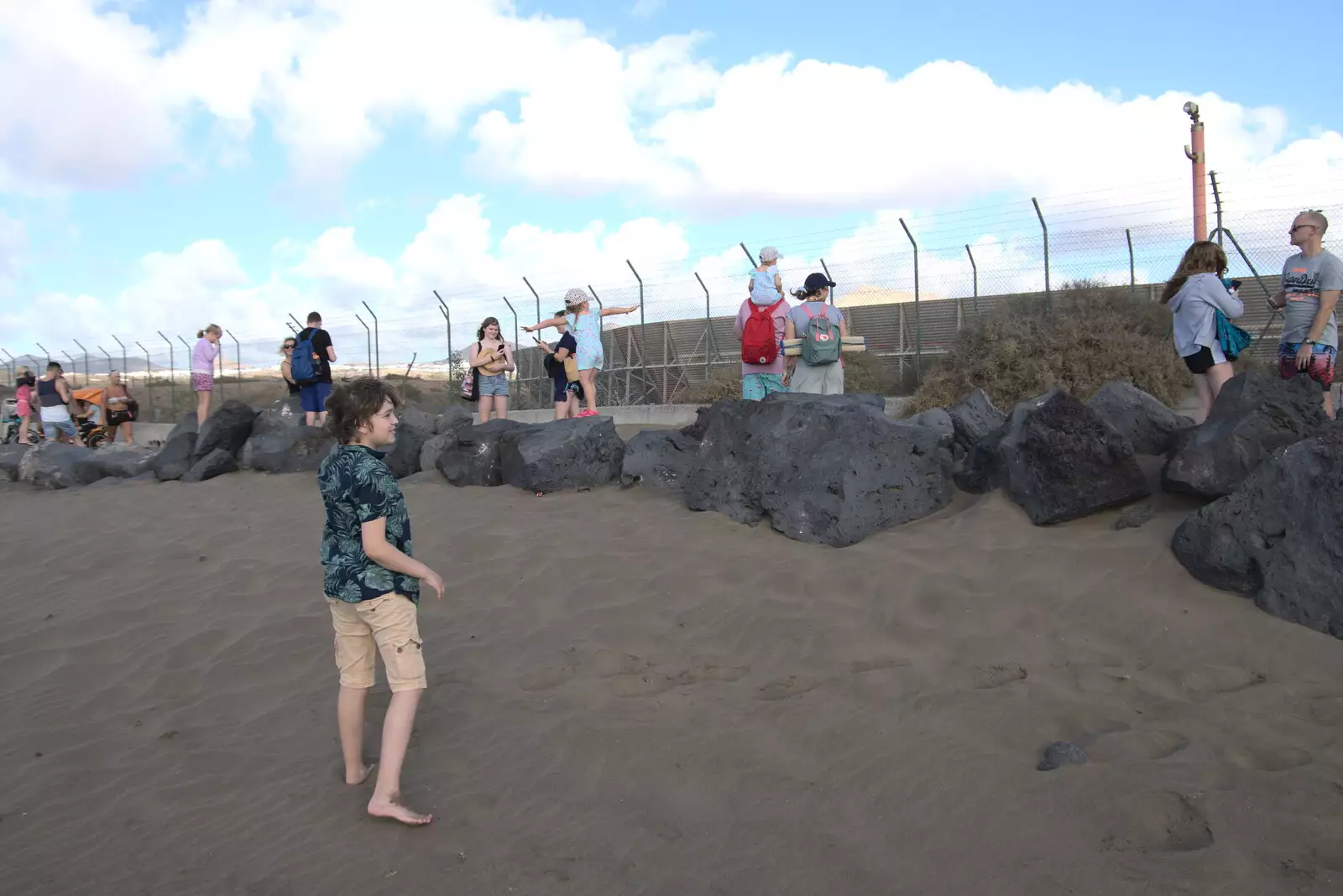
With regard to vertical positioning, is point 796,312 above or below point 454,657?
above

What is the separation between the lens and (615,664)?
4.88 m

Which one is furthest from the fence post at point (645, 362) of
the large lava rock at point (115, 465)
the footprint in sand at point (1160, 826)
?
the footprint in sand at point (1160, 826)

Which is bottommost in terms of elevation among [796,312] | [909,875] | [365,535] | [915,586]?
[909,875]

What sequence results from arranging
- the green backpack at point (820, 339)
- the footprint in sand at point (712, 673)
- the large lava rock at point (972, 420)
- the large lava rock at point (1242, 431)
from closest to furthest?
the footprint in sand at point (712, 673) → the large lava rock at point (1242, 431) → the large lava rock at point (972, 420) → the green backpack at point (820, 339)

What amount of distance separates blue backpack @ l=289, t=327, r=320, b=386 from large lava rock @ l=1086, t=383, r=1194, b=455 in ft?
27.5

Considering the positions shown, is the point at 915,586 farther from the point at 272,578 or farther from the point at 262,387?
the point at 262,387

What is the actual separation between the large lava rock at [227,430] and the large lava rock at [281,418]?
12cm

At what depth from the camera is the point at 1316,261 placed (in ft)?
19.5

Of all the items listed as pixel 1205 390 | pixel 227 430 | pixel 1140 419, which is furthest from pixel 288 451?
pixel 1205 390

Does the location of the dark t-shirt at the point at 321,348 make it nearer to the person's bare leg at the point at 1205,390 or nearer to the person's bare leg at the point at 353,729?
the person's bare leg at the point at 353,729

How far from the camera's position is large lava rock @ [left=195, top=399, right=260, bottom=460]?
11031 millimetres

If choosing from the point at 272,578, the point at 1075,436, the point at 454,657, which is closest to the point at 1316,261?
the point at 1075,436

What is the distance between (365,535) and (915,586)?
2987 mm

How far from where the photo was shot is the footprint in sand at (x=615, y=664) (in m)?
4.80
